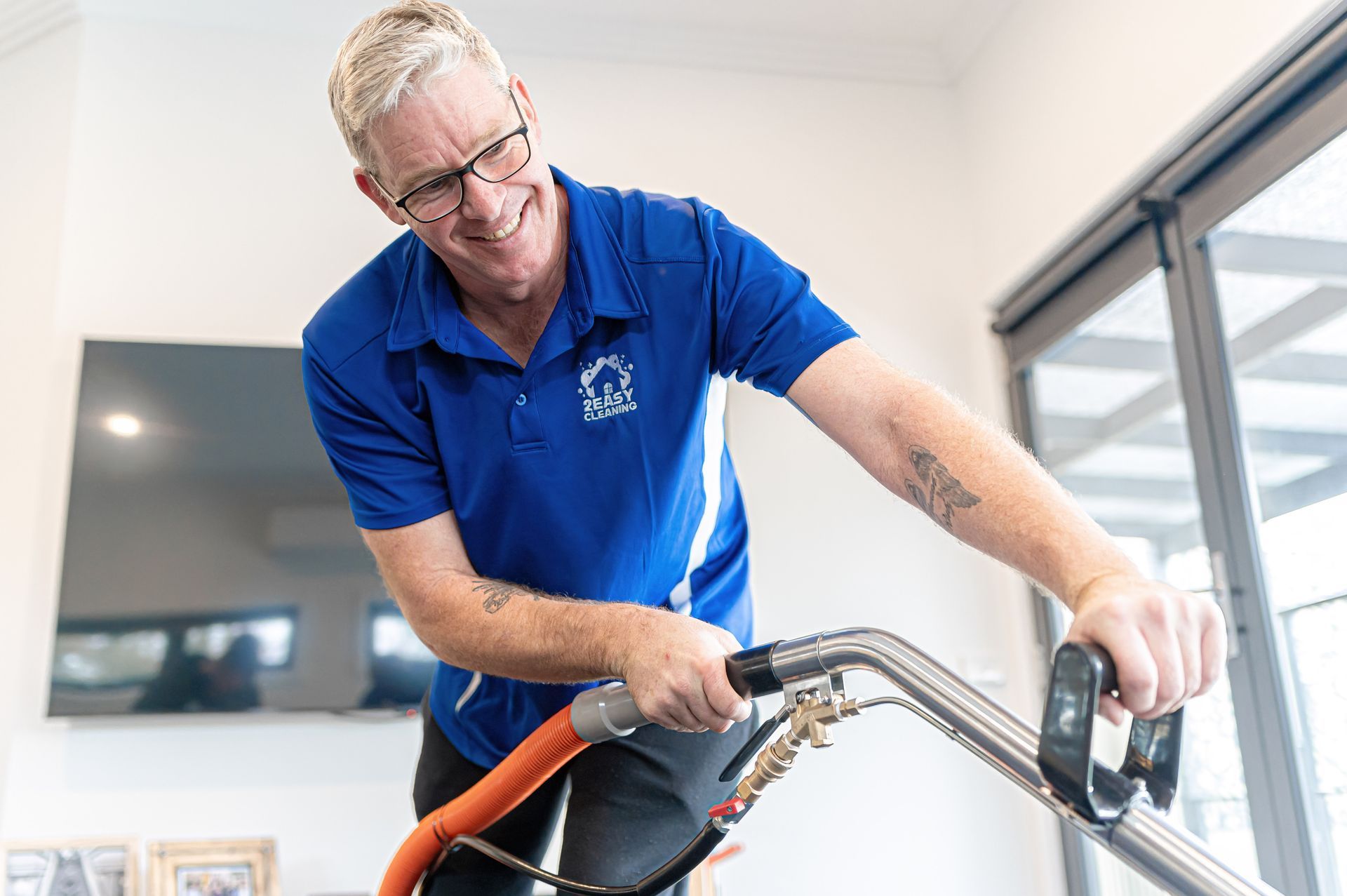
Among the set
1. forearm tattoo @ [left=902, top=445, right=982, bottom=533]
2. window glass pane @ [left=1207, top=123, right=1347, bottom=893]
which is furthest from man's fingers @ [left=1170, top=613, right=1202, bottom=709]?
window glass pane @ [left=1207, top=123, right=1347, bottom=893]

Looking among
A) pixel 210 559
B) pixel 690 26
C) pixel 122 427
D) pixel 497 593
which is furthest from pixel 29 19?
pixel 497 593

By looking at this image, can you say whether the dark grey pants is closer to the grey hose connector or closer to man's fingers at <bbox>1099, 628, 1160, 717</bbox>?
the grey hose connector

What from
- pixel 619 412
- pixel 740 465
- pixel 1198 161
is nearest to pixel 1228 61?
pixel 1198 161

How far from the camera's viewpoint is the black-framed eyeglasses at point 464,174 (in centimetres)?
125

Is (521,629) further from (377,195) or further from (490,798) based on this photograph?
(377,195)

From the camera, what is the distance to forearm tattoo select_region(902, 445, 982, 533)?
100 cm

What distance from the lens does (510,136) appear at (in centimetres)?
126

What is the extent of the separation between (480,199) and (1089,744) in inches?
32.5

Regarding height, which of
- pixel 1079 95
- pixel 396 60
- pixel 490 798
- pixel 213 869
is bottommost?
pixel 213 869

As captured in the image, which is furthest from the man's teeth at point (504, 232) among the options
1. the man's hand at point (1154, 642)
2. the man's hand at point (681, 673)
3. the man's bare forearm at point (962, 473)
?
the man's hand at point (1154, 642)

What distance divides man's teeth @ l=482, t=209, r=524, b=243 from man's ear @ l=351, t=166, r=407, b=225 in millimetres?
103

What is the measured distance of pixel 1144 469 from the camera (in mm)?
3002

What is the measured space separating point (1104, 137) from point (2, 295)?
A: 2.85 meters

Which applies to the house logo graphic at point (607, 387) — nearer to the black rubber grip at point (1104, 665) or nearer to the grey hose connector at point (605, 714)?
the grey hose connector at point (605, 714)
